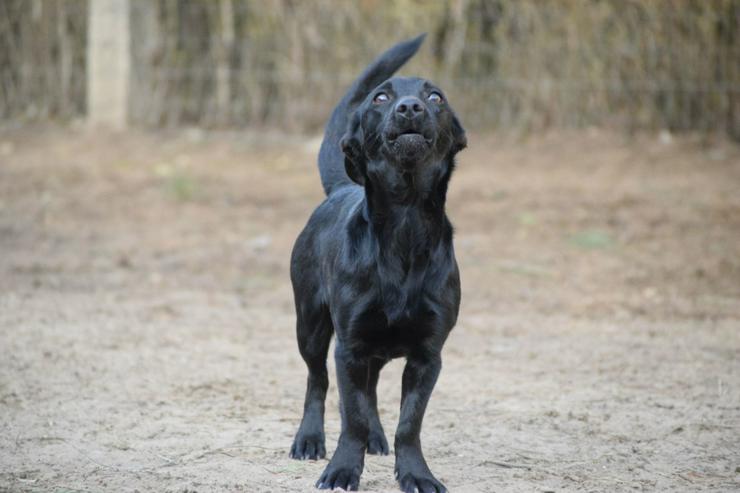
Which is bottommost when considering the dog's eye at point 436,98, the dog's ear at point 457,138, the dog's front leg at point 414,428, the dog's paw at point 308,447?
the dog's paw at point 308,447

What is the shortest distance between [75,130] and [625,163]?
6.30 meters

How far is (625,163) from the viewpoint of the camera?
1116 centimetres

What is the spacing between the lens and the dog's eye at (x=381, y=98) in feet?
13.1

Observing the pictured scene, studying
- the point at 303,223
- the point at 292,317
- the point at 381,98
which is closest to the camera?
the point at 381,98

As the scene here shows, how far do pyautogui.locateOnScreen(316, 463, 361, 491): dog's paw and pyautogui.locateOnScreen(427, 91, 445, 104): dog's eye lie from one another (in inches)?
53.3

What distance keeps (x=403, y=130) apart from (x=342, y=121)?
117 cm

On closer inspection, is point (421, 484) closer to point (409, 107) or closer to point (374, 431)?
point (374, 431)

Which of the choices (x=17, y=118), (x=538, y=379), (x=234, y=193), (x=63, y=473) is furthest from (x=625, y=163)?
(x=63, y=473)

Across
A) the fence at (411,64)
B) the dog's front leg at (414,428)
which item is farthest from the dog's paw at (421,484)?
the fence at (411,64)

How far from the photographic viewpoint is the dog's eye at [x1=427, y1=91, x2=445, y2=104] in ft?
13.1

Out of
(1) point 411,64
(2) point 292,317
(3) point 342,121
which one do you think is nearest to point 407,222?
(3) point 342,121

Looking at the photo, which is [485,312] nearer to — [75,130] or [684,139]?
[684,139]

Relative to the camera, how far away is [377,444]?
4449 mm

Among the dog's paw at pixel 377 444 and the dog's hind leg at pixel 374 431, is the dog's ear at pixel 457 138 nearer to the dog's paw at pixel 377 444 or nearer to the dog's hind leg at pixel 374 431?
the dog's hind leg at pixel 374 431
